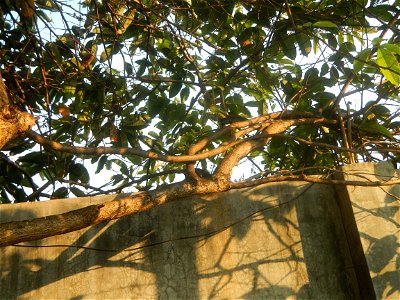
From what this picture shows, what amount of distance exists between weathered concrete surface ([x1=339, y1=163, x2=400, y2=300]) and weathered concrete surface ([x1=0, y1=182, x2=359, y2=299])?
0.14 m

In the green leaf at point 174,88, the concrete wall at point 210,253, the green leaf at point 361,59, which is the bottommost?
the concrete wall at point 210,253

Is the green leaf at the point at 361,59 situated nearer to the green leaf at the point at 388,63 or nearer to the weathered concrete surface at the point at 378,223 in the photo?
the green leaf at the point at 388,63

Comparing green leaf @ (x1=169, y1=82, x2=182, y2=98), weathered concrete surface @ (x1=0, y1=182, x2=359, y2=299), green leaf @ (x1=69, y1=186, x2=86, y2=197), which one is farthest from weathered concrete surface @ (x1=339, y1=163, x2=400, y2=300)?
green leaf @ (x1=69, y1=186, x2=86, y2=197)

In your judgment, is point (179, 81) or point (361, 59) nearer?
point (361, 59)

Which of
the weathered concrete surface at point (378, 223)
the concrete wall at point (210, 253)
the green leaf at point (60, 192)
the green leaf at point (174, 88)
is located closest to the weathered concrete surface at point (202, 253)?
the concrete wall at point (210, 253)

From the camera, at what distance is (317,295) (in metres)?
2.41

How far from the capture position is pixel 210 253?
2514mm

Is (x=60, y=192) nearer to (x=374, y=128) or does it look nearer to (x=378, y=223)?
(x=378, y=223)

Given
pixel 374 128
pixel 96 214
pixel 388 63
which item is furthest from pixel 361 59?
pixel 96 214

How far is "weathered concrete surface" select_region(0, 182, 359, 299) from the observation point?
241 centimetres

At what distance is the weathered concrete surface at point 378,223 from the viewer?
7.59ft

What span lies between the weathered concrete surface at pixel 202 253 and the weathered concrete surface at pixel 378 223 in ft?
0.47

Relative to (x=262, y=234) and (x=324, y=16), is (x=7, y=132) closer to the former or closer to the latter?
(x=262, y=234)

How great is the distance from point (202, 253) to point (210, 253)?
0.15 feet
